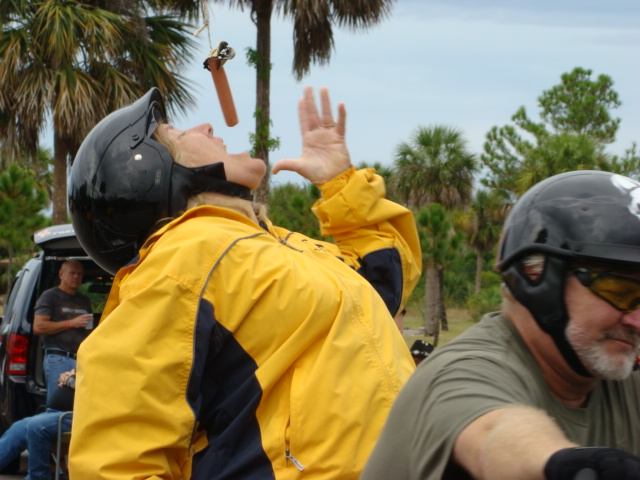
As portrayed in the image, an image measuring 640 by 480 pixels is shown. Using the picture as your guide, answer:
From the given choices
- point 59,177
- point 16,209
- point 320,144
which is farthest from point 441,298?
point 320,144

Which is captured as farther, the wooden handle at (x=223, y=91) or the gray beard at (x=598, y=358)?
the wooden handle at (x=223, y=91)

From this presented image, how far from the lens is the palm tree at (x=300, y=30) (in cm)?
1533

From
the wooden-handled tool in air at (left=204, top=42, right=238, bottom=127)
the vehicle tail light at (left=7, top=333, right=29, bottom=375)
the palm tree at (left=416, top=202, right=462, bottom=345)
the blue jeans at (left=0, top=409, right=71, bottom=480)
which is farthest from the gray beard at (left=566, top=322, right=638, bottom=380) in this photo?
the palm tree at (left=416, top=202, right=462, bottom=345)

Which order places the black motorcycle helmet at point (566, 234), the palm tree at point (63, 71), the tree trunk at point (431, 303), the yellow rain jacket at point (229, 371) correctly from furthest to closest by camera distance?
the tree trunk at point (431, 303)
the palm tree at point (63, 71)
the yellow rain jacket at point (229, 371)
the black motorcycle helmet at point (566, 234)

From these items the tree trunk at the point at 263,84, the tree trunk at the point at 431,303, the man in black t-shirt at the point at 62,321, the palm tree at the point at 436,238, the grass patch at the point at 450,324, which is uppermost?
the tree trunk at the point at 263,84

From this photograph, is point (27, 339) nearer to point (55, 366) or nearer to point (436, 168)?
point (55, 366)

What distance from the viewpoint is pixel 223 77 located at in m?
3.70

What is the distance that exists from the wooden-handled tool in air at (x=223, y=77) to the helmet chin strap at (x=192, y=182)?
0.69m

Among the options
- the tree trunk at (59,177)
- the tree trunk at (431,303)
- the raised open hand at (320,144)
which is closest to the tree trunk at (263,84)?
the tree trunk at (59,177)

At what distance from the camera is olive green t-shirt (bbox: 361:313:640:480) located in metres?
1.65

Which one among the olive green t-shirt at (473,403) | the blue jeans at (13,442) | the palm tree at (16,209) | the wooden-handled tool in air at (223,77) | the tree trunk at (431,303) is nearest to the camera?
the olive green t-shirt at (473,403)

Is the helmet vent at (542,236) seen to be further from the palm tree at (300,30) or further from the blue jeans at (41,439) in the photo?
the palm tree at (300,30)

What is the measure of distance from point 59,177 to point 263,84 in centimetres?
383

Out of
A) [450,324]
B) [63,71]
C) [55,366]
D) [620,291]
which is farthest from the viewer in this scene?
[450,324]
